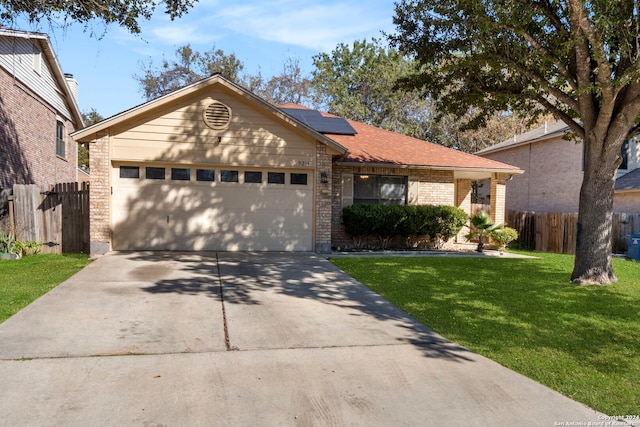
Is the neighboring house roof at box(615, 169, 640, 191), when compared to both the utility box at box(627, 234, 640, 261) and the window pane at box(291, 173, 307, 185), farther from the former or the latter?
the window pane at box(291, 173, 307, 185)

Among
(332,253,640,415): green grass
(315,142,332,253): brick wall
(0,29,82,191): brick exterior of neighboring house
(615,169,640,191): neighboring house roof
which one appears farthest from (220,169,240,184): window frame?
(615,169,640,191): neighboring house roof

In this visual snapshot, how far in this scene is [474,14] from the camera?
Result: 9086mm

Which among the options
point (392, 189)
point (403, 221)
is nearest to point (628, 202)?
point (392, 189)

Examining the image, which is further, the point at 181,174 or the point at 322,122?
the point at 322,122

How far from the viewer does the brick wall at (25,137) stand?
1434 centimetres

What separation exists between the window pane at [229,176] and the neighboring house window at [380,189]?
13.8 feet

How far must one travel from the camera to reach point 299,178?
518 inches

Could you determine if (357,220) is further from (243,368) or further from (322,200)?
(243,368)

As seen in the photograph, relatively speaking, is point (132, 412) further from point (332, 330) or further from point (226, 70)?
point (226, 70)

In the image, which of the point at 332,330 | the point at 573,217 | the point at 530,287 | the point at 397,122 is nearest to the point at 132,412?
the point at 332,330

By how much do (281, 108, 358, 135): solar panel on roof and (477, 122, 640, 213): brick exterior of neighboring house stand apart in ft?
29.1

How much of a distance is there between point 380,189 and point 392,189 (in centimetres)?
43

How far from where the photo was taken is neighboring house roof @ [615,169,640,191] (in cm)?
1788

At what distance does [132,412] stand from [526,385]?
336 centimetres
